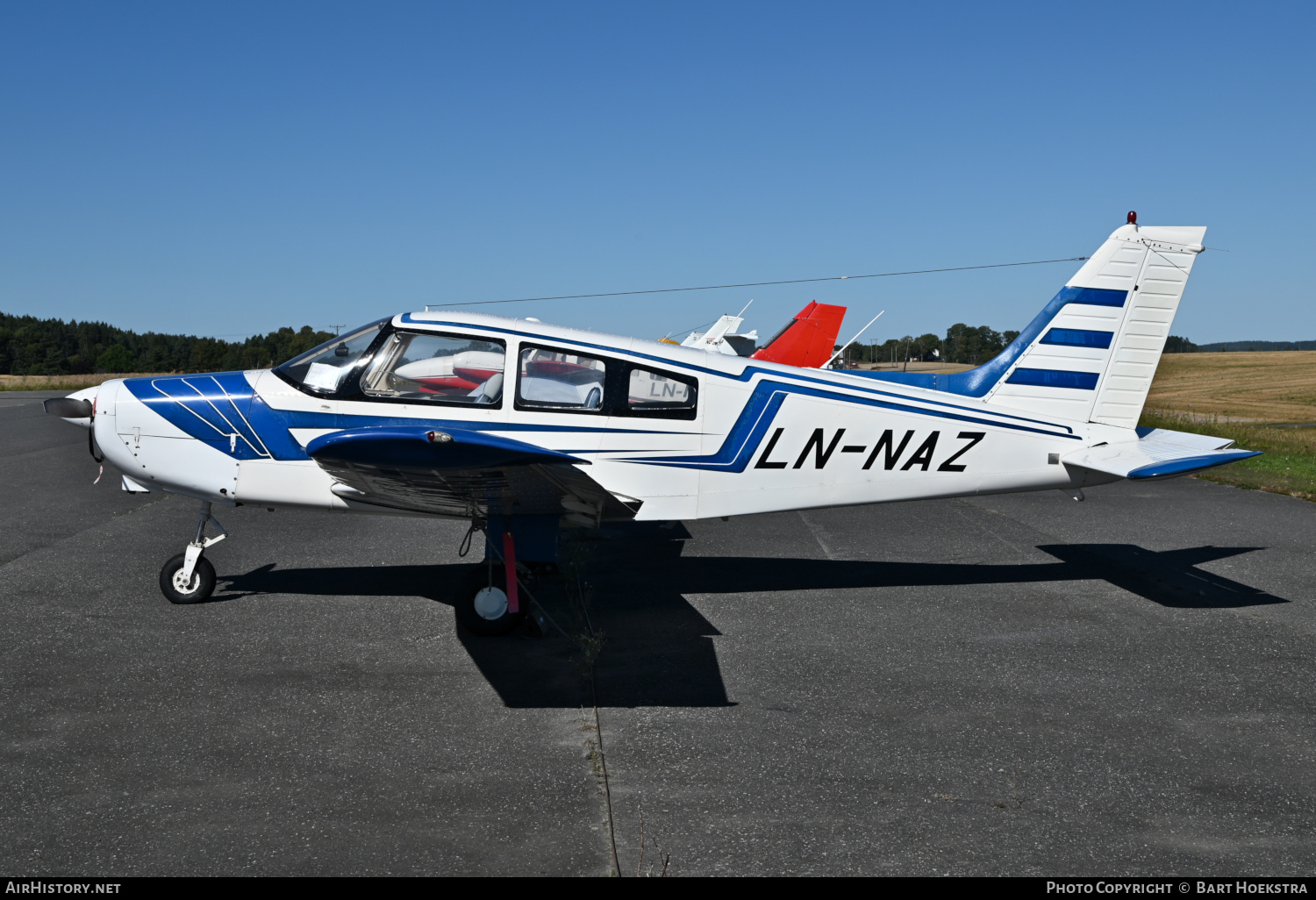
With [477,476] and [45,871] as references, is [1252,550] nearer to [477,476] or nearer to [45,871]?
[477,476]

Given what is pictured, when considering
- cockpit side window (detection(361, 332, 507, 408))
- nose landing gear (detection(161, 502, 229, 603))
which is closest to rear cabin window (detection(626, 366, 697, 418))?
cockpit side window (detection(361, 332, 507, 408))

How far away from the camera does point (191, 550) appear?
22.5 feet

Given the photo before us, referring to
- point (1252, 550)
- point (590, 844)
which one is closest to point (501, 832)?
point (590, 844)

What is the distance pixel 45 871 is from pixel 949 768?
3.80m

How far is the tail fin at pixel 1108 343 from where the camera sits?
24.3ft

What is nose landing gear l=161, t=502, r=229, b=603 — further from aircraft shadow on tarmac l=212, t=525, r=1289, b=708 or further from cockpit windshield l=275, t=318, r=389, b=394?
cockpit windshield l=275, t=318, r=389, b=394

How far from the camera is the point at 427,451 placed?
475 cm

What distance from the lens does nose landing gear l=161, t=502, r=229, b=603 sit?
22.5 feet

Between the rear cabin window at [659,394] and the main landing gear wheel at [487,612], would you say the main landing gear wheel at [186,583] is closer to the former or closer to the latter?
the main landing gear wheel at [487,612]

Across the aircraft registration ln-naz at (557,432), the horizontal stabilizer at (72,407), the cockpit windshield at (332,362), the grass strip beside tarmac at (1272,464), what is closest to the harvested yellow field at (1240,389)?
the grass strip beside tarmac at (1272,464)

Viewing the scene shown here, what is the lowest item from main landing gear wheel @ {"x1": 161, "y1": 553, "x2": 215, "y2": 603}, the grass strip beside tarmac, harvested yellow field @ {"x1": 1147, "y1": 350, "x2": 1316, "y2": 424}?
main landing gear wheel @ {"x1": 161, "y1": 553, "x2": 215, "y2": 603}

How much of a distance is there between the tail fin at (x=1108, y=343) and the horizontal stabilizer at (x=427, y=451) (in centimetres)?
383

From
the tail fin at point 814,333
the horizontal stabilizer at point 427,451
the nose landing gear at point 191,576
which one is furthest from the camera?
the tail fin at point 814,333

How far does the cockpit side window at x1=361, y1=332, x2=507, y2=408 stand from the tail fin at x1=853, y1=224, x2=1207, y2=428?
330cm
